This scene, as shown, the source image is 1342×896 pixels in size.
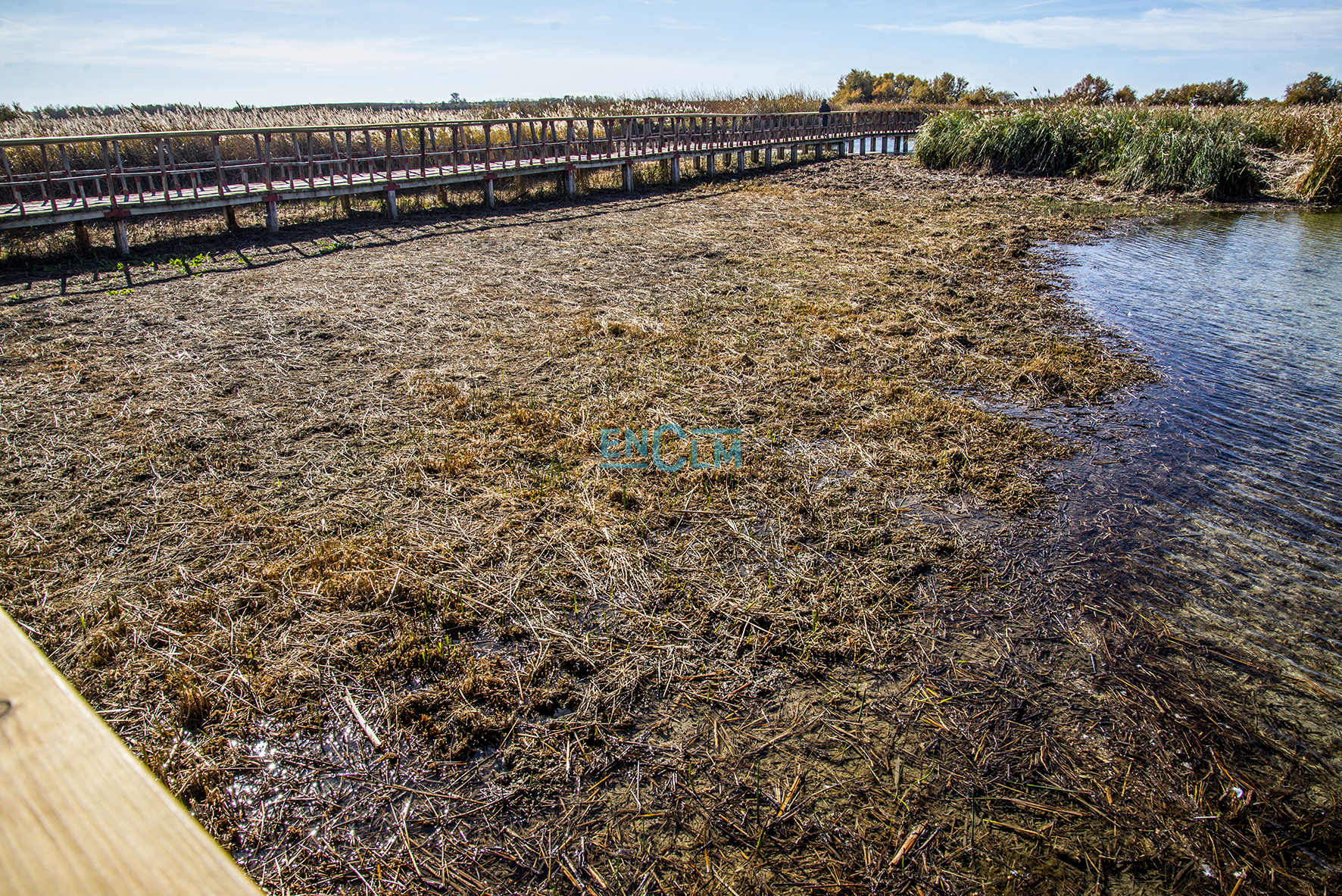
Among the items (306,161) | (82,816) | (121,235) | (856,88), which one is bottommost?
(82,816)

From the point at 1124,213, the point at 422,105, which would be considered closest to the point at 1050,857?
the point at 1124,213

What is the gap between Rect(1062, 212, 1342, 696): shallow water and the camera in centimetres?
362

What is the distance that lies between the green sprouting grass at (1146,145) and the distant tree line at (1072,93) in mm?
3606

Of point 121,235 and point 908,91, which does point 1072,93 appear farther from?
point 121,235

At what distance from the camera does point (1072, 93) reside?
38.4 meters

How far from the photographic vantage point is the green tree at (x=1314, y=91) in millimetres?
33094

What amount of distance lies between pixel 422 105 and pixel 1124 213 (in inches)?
1132

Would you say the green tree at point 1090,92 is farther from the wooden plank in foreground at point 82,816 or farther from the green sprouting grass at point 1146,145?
the wooden plank in foreground at point 82,816

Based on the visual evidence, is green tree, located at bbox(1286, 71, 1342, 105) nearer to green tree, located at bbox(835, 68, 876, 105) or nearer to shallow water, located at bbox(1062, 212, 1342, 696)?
green tree, located at bbox(835, 68, 876, 105)

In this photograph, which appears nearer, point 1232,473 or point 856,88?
point 1232,473

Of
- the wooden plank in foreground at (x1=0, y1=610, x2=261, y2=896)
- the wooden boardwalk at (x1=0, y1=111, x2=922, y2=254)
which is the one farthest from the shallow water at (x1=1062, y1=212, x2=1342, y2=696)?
the wooden boardwalk at (x1=0, y1=111, x2=922, y2=254)

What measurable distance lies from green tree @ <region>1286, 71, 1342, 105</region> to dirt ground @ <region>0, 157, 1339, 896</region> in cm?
4004

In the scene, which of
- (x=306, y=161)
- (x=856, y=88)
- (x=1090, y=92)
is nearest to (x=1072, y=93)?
(x=1090, y=92)

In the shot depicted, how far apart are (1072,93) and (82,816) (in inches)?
1916
